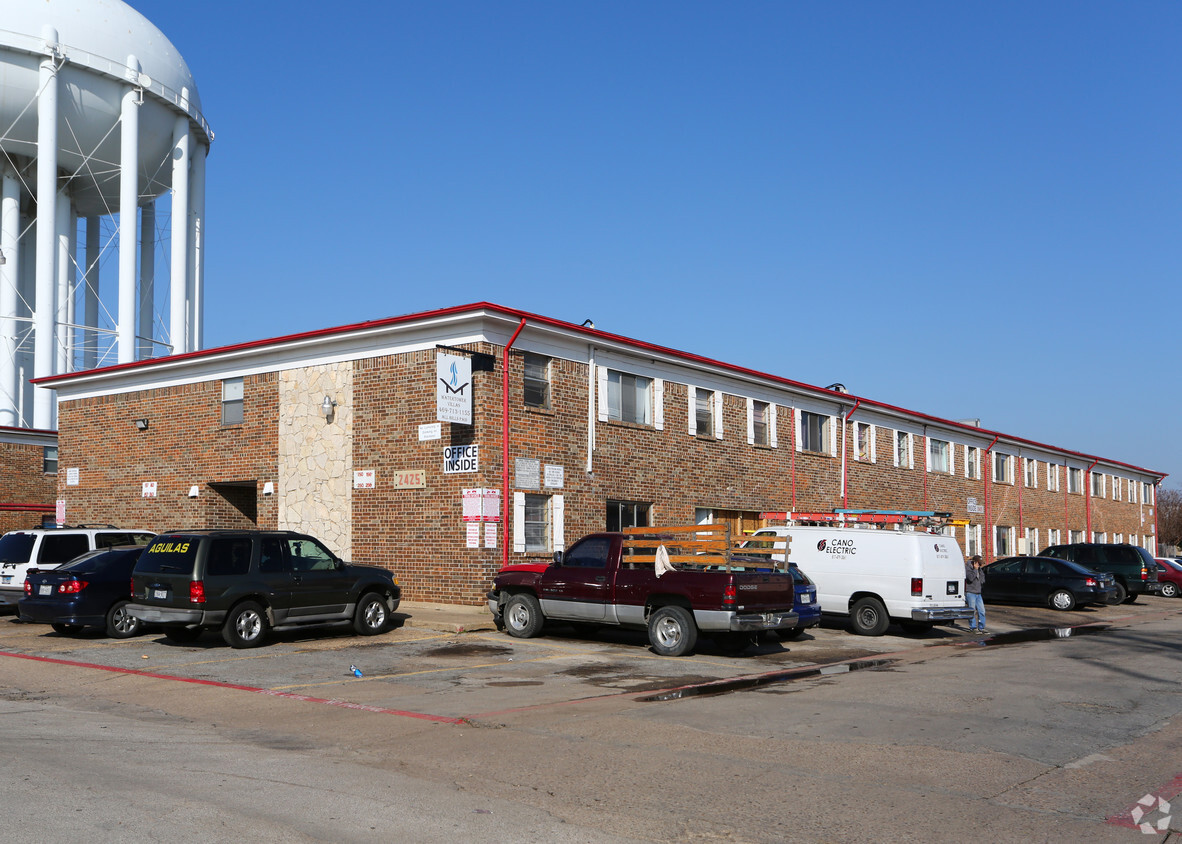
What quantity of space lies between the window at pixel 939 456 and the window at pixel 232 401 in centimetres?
2497

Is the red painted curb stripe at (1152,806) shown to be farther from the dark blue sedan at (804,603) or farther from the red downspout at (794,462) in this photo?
the red downspout at (794,462)

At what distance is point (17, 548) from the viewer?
18.9 m

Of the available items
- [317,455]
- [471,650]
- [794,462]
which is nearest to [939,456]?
[794,462]

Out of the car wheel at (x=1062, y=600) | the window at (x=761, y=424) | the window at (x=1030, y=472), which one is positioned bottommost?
the car wheel at (x=1062, y=600)

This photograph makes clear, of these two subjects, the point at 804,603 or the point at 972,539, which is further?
the point at 972,539

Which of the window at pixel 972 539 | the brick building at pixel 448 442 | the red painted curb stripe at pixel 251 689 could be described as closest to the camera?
the red painted curb stripe at pixel 251 689

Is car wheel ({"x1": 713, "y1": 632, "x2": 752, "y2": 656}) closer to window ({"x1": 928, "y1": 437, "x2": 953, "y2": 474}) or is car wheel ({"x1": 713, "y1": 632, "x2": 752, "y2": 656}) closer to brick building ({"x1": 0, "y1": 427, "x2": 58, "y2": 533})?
window ({"x1": 928, "y1": 437, "x2": 953, "y2": 474})

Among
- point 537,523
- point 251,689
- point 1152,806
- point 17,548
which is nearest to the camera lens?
point 1152,806

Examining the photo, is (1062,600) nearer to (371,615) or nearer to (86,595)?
(371,615)

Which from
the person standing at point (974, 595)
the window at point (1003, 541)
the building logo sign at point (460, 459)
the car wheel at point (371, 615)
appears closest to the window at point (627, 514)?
the building logo sign at point (460, 459)

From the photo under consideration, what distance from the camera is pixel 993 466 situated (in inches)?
1724

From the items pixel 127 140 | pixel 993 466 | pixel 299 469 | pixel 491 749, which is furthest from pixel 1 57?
pixel 993 466

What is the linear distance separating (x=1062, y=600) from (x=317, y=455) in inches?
746

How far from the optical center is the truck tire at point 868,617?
1895 centimetres
